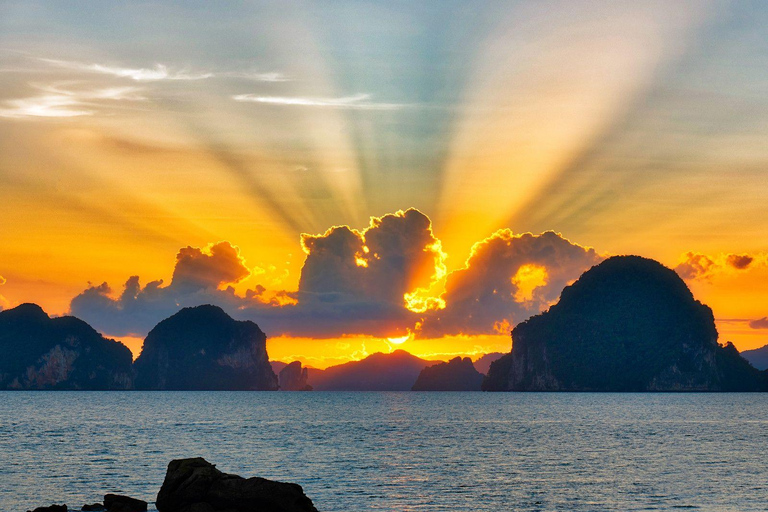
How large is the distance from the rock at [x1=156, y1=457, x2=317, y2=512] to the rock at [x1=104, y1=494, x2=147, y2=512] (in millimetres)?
1569

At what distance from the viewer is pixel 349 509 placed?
2279 inches

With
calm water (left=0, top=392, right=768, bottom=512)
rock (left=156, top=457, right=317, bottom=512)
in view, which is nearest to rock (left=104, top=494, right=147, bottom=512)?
rock (left=156, top=457, right=317, bottom=512)

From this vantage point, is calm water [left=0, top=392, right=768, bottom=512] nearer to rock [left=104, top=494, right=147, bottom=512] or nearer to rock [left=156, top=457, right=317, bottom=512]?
rock [left=104, top=494, right=147, bottom=512]

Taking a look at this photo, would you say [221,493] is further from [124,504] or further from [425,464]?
[425,464]

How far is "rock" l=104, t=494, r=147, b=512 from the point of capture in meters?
54.5

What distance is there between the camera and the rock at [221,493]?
167ft

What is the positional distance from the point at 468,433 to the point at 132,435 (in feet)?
160

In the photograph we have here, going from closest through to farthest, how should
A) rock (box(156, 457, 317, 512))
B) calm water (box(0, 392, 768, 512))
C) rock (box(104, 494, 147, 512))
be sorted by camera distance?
1. rock (box(156, 457, 317, 512))
2. rock (box(104, 494, 147, 512))
3. calm water (box(0, 392, 768, 512))

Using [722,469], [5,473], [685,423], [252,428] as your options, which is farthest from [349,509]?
[685,423]

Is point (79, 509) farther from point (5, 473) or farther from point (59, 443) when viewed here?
point (59, 443)

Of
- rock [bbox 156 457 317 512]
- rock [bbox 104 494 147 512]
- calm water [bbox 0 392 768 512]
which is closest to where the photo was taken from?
rock [bbox 156 457 317 512]

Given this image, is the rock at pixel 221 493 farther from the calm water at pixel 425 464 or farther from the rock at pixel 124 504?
the calm water at pixel 425 464

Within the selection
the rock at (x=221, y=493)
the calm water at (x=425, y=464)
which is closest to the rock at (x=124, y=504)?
the rock at (x=221, y=493)

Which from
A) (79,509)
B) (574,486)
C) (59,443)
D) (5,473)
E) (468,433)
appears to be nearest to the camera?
(79,509)
